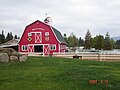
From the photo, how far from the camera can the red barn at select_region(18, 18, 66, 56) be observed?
162 ft

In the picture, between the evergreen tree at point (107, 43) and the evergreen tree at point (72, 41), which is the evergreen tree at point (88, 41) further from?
the evergreen tree at point (72, 41)

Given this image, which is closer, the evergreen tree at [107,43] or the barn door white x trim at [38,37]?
the barn door white x trim at [38,37]

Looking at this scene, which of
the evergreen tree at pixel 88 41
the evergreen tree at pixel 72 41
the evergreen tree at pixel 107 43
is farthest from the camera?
the evergreen tree at pixel 72 41

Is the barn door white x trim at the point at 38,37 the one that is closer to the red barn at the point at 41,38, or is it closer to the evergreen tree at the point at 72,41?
the red barn at the point at 41,38

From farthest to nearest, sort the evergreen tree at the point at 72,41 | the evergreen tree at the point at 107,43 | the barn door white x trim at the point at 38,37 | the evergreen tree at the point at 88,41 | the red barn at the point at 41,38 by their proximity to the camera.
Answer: the evergreen tree at the point at 72,41 < the evergreen tree at the point at 88,41 < the evergreen tree at the point at 107,43 < the barn door white x trim at the point at 38,37 < the red barn at the point at 41,38

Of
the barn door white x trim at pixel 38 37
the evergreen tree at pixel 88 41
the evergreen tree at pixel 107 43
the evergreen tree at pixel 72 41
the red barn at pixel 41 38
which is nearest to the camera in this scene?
the red barn at pixel 41 38

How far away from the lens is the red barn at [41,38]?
49.4 meters

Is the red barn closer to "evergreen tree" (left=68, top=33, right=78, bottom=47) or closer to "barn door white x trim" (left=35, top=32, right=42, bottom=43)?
"barn door white x trim" (left=35, top=32, right=42, bottom=43)

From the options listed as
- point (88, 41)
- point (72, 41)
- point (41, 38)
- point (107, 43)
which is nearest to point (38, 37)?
point (41, 38)

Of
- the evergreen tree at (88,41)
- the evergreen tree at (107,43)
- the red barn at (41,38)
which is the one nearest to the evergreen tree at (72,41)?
the evergreen tree at (88,41)

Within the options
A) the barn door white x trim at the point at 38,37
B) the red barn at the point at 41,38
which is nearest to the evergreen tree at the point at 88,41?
the red barn at the point at 41,38

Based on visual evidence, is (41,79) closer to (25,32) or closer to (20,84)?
(20,84)

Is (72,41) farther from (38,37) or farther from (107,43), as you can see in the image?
(38,37)

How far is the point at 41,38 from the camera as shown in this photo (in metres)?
49.8
